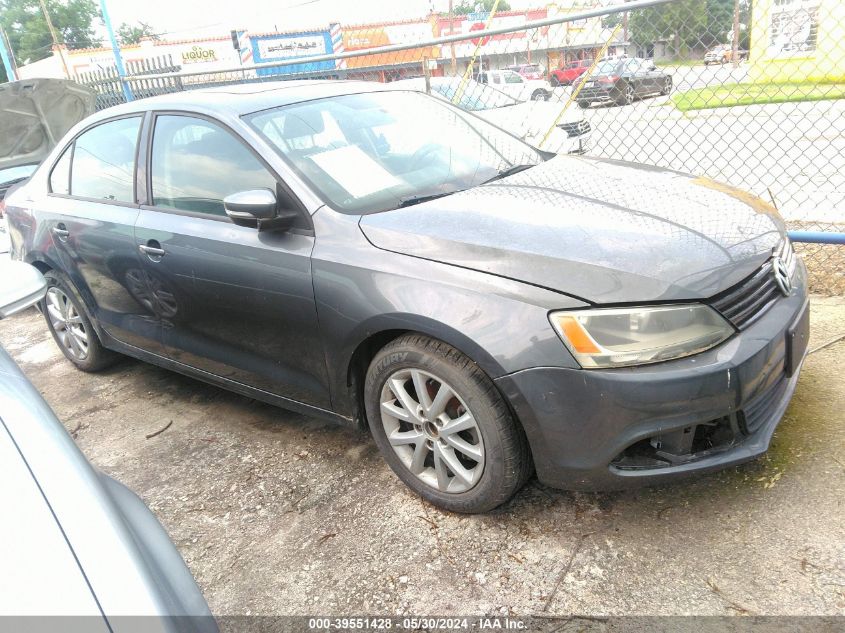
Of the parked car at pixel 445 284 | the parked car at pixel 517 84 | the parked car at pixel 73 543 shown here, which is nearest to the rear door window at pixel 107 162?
the parked car at pixel 445 284

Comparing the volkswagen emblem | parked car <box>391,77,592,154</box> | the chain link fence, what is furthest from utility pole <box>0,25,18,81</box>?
the volkswagen emblem

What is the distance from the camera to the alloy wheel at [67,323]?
4.11m

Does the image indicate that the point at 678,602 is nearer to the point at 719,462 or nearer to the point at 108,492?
the point at 719,462

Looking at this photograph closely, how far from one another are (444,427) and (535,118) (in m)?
4.98

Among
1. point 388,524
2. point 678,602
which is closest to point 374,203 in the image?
point 388,524

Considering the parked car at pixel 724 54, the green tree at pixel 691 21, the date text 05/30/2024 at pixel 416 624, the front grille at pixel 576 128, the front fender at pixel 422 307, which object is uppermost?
the green tree at pixel 691 21

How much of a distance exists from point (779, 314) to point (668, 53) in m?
2.87

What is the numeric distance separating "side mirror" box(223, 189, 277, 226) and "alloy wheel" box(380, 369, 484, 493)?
0.82 meters

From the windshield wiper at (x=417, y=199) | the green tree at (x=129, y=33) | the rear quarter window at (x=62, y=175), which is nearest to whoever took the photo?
the windshield wiper at (x=417, y=199)

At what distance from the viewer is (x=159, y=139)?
3223 mm

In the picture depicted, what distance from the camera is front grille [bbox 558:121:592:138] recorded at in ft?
19.0

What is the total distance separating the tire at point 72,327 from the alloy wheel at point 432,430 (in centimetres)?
246

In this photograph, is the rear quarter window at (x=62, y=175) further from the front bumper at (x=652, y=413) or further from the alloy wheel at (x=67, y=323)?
the front bumper at (x=652, y=413)

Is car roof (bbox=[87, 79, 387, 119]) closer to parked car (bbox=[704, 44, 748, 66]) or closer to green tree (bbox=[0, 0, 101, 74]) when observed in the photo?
parked car (bbox=[704, 44, 748, 66])
